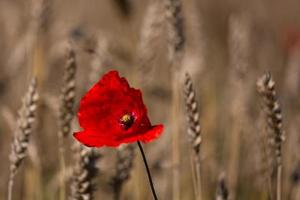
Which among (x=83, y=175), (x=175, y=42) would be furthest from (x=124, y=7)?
(x=83, y=175)

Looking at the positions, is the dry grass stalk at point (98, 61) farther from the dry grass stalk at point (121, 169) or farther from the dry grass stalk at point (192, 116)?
the dry grass stalk at point (192, 116)

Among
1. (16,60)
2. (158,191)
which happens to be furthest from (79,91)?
(158,191)

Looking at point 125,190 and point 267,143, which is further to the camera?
point 125,190

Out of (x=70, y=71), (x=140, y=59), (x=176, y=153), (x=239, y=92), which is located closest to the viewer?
(x=70, y=71)

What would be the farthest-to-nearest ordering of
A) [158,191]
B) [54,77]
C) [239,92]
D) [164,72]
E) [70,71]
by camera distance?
[164,72], [54,77], [158,191], [239,92], [70,71]

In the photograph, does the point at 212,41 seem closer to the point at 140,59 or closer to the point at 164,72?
the point at 164,72

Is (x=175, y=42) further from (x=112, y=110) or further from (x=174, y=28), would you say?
(x=112, y=110)

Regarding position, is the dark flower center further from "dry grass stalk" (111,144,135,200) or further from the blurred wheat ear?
"dry grass stalk" (111,144,135,200)

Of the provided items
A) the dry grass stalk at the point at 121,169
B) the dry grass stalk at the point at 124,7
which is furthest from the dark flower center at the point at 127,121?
the dry grass stalk at the point at 124,7
